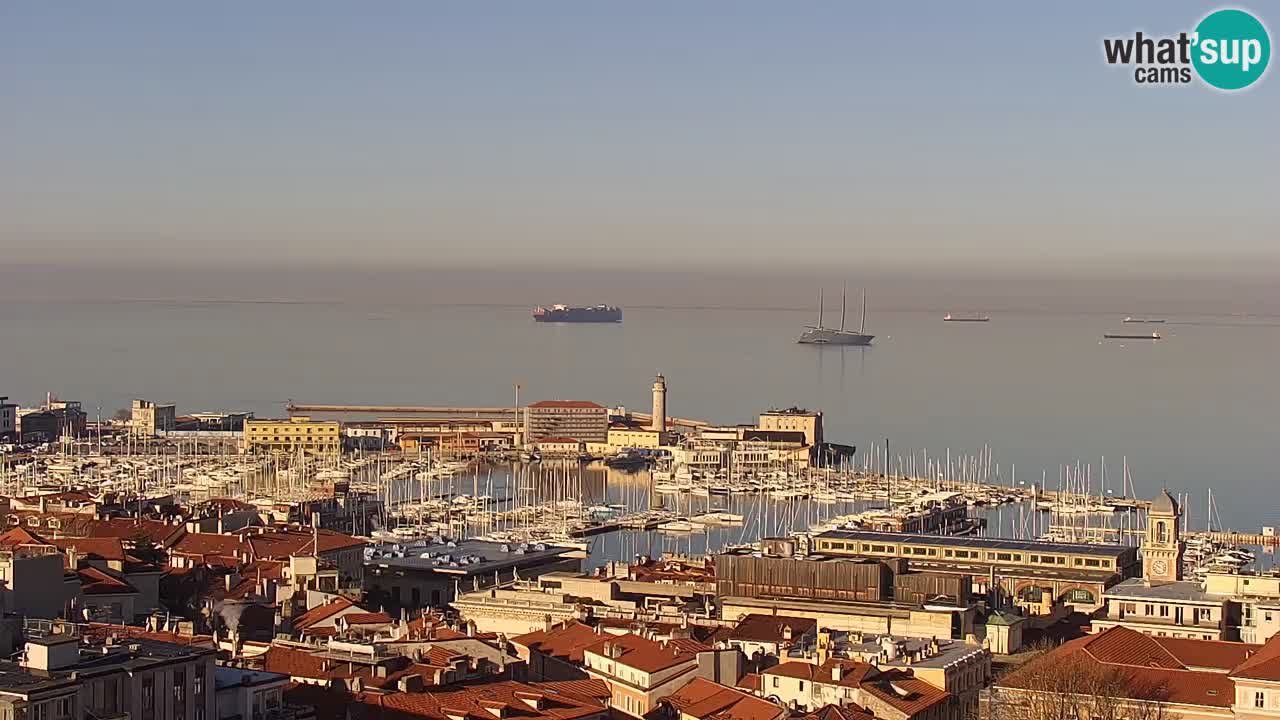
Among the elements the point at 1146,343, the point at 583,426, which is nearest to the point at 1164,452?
the point at 583,426

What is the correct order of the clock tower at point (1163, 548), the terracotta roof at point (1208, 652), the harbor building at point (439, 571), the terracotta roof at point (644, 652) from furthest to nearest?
the harbor building at point (439, 571) < the clock tower at point (1163, 548) < the terracotta roof at point (644, 652) < the terracotta roof at point (1208, 652)

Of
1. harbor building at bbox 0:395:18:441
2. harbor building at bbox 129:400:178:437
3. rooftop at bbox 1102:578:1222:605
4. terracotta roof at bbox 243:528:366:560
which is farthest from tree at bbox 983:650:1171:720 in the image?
harbor building at bbox 129:400:178:437

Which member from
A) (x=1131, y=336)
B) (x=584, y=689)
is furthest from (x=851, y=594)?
(x=1131, y=336)

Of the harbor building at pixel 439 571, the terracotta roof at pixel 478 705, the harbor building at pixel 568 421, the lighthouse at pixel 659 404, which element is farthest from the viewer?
the harbor building at pixel 568 421

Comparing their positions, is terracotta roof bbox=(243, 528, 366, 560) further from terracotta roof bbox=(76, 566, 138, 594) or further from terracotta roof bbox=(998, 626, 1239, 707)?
terracotta roof bbox=(998, 626, 1239, 707)

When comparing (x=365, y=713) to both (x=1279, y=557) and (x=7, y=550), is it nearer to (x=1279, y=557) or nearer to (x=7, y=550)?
Answer: (x=7, y=550)

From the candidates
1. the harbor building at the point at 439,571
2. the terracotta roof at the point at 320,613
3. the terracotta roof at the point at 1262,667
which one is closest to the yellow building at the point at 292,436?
the harbor building at the point at 439,571

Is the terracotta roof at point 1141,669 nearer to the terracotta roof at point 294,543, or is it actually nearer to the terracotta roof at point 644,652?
the terracotta roof at point 644,652

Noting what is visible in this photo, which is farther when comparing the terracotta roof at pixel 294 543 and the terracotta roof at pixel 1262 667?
the terracotta roof at pixel 294 543
